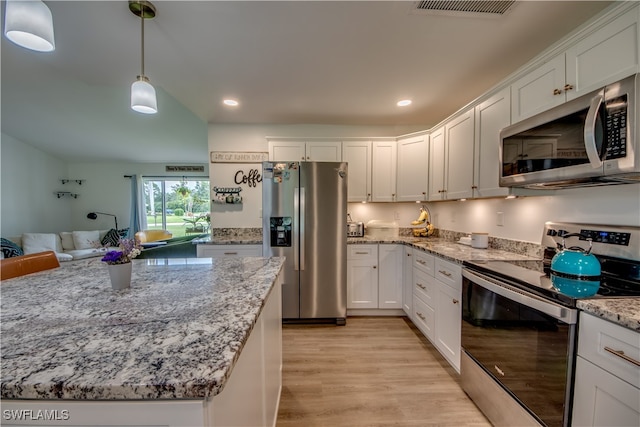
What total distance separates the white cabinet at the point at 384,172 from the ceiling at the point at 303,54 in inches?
15.1

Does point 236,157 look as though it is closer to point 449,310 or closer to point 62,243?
point 449,310

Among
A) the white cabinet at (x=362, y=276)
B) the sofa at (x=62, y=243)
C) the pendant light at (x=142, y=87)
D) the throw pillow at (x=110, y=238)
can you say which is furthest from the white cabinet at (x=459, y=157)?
the throw pillow at (x=110, y=238)

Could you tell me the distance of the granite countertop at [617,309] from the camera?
85cm

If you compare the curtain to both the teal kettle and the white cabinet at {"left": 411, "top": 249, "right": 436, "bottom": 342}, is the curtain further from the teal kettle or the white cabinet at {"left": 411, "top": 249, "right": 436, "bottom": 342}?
the teal kettle

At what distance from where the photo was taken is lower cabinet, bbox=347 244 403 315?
9.54ft

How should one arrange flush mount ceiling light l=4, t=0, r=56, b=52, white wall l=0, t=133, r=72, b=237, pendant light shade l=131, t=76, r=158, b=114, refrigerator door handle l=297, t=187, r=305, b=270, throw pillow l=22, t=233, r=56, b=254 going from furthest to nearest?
white wall l=0, t=133, r=72, b=237
throw pillow l=22, t=233, r=56, b=254
refrigerator door handle l=297, t=187, r=305, b=270
pendant light shade l=131, t=76, r=158, b=114
flush mount ceiling light l=4, t=0, r=56, b=52

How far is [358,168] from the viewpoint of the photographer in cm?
321

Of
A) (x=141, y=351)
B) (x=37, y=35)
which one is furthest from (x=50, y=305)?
(x=37, y=35)

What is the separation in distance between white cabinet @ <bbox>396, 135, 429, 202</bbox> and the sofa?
501cm

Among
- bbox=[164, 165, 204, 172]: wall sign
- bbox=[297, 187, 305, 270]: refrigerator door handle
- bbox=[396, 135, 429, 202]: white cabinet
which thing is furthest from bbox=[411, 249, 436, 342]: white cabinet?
bbox=[164, 165, 204, 172]: wall sign

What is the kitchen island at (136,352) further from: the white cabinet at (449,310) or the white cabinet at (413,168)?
the white cabinet at (413,168)

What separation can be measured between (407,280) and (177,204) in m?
6.43

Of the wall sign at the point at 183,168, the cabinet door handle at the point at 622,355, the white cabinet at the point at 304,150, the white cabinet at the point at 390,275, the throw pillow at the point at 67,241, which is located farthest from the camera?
the wall sign at the point at 183,168

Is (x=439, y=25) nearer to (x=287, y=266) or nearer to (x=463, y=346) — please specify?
(x=463, y=346)
